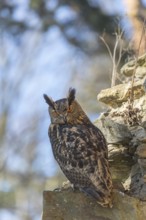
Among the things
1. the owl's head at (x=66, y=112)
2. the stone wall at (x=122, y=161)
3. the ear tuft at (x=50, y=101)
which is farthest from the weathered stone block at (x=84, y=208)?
the ear tuft at (x=50, y=101)

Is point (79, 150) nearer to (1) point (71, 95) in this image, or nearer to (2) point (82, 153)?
(2) point (82, 153)

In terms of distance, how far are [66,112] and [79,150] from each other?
52 centimetres

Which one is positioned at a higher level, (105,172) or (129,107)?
(129,107)

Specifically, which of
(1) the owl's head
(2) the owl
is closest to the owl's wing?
(2) the owl

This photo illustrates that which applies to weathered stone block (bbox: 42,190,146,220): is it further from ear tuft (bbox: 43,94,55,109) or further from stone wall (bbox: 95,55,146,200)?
ear tuft (bbox: 43,94,55,109)

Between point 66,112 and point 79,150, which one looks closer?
point 79,150

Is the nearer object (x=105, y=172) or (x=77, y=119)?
(x=105, y=172)

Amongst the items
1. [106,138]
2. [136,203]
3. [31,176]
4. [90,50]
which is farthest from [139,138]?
[31,176]

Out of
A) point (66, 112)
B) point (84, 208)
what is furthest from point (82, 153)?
point (66, 112)

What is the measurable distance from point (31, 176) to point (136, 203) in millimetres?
15564

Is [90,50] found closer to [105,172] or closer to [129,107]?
[129,107]

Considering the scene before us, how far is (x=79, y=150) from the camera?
5562mm

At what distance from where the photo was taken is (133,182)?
5918 mm

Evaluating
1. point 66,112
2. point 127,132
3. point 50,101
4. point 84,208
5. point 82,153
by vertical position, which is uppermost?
point 50,101
